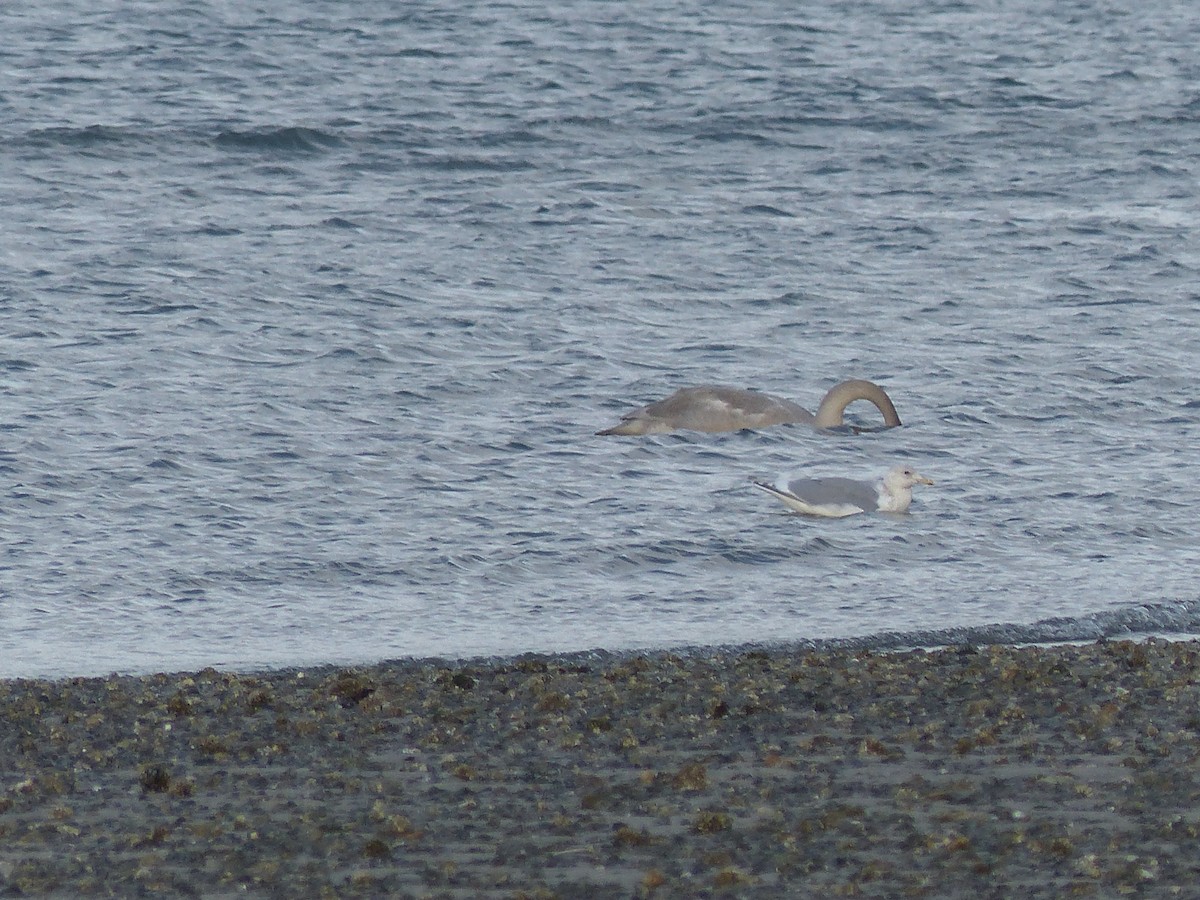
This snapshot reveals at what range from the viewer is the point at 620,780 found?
26.2ft

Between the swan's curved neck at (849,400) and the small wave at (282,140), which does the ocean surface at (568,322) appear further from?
the swan's curved neck at (849,400)

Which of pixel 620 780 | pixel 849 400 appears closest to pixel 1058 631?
pixel 620 780

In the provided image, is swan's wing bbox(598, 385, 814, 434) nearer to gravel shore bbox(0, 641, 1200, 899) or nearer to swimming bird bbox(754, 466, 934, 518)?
swimming bird bbox(754, 466, 934, 518)

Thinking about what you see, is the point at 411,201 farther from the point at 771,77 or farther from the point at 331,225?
the point at 771,77

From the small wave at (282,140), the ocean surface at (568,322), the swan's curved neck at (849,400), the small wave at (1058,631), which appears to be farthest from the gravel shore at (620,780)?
the small wave at (282,140)

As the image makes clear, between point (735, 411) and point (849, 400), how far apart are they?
1.18 metres

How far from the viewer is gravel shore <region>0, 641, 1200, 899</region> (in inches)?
271

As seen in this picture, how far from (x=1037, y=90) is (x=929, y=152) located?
17.8ft

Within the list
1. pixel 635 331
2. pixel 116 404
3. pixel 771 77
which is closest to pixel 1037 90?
pixel 771 77

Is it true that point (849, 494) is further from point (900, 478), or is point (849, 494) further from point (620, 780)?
point (620, 780)

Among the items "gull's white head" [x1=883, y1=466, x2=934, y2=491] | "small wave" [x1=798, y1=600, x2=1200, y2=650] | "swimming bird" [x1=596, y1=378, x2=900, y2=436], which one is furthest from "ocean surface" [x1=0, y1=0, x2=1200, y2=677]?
"gull's white head" [x1=883, y1=466, x2=934, y2=491]

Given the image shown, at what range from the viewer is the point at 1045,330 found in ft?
70.4

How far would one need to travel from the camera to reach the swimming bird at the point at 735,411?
56.6 feet

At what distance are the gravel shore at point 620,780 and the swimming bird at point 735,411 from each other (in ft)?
23.2
